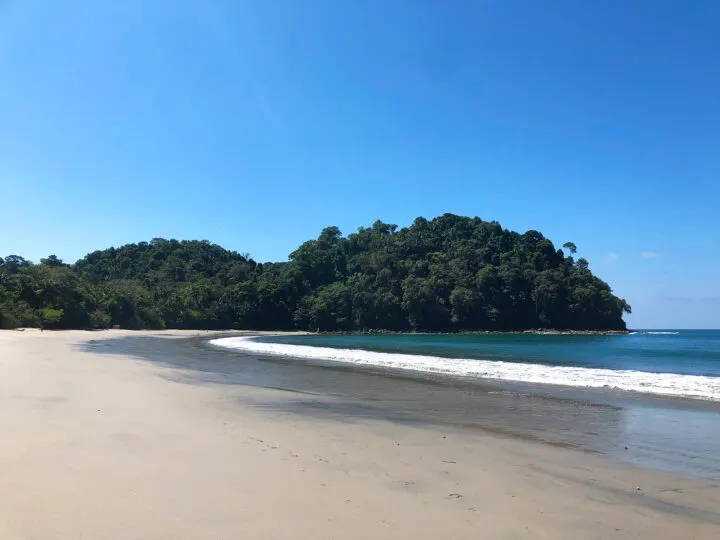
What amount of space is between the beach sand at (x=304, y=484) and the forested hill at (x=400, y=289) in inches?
2885

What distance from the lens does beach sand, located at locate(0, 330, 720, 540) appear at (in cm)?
391

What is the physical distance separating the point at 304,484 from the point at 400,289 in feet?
300

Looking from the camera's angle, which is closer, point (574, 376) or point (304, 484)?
point (304, 484)

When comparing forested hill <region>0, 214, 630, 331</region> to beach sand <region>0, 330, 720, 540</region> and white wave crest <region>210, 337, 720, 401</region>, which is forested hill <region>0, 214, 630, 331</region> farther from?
beach sand <region>0, 330, 720, 540</region>

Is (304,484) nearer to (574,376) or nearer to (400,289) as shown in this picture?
(574,376)

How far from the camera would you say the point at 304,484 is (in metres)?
4.93

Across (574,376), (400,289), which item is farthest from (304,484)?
(400,289)

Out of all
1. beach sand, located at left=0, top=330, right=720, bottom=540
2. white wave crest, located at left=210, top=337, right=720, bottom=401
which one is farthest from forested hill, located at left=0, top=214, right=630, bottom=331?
beach sand, located at left=0, top=330, right=720, bottom=540

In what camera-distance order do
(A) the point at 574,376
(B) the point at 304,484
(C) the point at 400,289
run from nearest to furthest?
(B) the point at 304,484 < (A) the point at 574,376 < (C) the point at 400,289

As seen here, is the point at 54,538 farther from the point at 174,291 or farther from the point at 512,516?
the point at 174,291

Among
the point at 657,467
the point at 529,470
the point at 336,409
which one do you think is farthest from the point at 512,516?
the point at 336,409

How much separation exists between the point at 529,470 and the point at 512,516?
1675mm

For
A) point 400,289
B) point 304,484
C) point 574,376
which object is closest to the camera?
point 304,484

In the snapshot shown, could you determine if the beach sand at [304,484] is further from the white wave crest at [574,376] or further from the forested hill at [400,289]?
the forested hill at [400,289]
